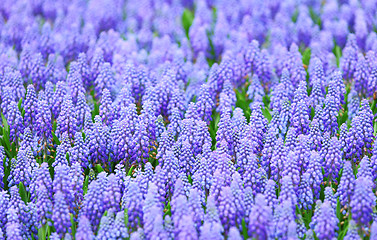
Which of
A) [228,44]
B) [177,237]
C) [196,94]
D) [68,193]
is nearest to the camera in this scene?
[177,237]

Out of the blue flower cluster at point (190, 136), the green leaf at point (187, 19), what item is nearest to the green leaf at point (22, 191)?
the blue flower cluster at point (190, 136)

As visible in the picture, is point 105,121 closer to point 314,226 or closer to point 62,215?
point 62,215

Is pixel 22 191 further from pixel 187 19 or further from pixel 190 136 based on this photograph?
pixel 187 19

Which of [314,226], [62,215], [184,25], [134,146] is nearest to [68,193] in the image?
[62,215]

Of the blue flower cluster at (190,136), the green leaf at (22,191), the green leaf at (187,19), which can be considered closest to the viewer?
the blue flower cluster at (190,136)

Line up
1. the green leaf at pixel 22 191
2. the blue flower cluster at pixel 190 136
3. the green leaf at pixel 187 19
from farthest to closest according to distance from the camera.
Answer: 1. the green leaf at pixel 187 19
2. the green leaf at pixel 22 191
3. the blue flower cluster at pixel 190 136

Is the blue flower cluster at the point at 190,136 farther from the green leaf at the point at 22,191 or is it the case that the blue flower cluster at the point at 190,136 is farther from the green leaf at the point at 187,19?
the green leaf at the point at 187,19

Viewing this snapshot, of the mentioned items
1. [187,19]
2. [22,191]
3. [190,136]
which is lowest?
[22,191]

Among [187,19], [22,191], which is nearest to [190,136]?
[22,191]
